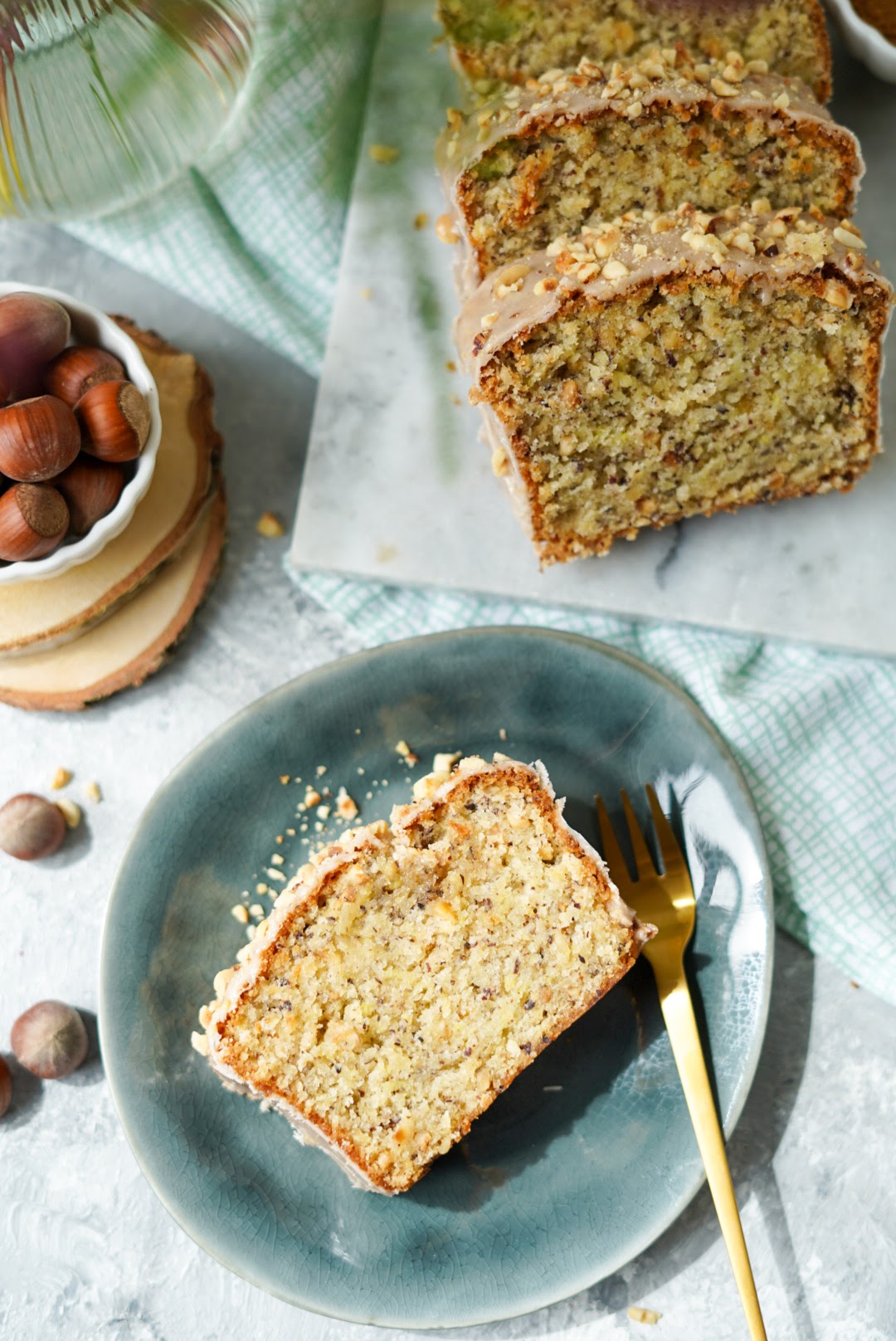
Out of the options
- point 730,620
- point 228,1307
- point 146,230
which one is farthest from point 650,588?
point 228,1307

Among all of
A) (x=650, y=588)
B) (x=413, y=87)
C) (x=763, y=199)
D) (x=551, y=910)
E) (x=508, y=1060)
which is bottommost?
(x=508, y=1060)

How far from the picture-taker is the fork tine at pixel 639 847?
2529 millimetres

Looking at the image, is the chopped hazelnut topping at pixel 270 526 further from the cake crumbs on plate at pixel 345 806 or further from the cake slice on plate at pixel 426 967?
the cake slice on plate at pixel 426 967

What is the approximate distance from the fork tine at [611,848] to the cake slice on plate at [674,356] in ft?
2.06

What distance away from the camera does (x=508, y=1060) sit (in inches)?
92.1

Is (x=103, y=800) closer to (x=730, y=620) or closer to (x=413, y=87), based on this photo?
(x=730, y=620)

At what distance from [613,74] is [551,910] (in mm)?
1705


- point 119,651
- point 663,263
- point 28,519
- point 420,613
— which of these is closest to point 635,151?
point 663,263

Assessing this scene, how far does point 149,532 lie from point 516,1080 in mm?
1485

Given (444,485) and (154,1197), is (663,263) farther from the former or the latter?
(154,1197)

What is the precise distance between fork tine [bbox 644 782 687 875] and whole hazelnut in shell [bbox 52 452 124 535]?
1341 millimetres

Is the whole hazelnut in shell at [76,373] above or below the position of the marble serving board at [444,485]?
above

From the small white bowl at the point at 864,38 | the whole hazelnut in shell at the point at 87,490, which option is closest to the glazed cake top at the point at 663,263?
the small white bowl at the point at 864,38

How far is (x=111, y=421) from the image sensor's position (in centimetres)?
238
